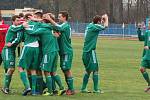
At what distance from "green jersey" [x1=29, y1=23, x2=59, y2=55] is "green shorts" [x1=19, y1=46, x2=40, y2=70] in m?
0.23

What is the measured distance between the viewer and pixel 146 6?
369 feet

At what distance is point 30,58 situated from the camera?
46.5 feet

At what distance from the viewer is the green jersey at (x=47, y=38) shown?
14.1 metres

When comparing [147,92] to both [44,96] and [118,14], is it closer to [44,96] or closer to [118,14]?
[44,96]

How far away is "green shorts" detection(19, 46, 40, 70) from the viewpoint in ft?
46.5

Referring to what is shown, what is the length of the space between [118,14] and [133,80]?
95.5 meters

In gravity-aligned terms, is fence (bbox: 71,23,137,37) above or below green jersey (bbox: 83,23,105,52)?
below

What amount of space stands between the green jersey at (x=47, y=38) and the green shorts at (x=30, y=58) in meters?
0.23

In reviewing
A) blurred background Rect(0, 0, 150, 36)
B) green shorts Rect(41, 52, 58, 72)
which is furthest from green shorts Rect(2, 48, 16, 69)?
blurred background Rect(0, 0, 150, 36)

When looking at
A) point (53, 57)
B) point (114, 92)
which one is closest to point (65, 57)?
point (53, 57)

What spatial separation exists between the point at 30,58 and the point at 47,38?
2.14 feet

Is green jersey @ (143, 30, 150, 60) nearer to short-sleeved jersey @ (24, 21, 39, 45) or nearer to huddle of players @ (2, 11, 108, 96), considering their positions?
huddle of players @ (2, 11, 108, 96)

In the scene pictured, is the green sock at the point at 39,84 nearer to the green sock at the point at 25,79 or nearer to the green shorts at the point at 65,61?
the green sock at the point at 25,79

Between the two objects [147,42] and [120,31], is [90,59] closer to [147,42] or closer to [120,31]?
[147,42]
